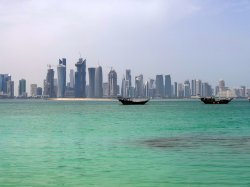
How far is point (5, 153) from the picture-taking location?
29062 millimetres

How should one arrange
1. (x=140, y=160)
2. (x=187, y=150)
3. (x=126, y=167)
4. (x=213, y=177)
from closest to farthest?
1. (x=213, y=177)
2. (x=126, y=167)
3. (x=140, y=160)
4. (x=187, y=150)

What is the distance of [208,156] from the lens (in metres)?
25.9

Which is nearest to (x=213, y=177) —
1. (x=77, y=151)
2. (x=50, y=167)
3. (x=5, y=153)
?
(x=50, y=167)

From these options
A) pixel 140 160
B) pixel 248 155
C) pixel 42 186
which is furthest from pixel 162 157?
pixel 42 186

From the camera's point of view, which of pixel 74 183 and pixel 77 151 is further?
pixel 77 151

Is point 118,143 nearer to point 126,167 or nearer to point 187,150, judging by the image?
point 187,150

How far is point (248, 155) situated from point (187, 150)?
4.34m

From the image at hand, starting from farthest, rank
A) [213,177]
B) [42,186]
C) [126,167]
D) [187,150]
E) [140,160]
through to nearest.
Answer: [187,150], [140,160], [126,167], [213,177], [42,186]

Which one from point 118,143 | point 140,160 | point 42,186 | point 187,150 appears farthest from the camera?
point 118,143

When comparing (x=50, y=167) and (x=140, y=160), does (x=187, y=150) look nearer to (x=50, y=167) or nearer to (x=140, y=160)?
(x=140, y=160)

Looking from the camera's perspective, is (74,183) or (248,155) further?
(248,155)

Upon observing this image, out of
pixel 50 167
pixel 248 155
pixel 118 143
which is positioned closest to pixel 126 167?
pixel 50 167

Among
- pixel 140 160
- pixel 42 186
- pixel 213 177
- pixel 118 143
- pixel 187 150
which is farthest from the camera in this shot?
pixel 118 143

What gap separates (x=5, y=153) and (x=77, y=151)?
183 inches
